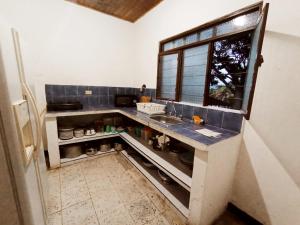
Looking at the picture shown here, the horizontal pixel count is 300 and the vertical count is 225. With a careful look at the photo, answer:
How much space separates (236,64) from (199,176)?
1.20m

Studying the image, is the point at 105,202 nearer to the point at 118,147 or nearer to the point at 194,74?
the point at 118,147

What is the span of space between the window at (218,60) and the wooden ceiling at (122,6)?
710 mm

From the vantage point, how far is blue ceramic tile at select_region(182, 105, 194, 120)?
183 cm

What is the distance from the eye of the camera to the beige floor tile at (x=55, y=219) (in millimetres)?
1232

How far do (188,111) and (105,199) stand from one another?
4.77 feet

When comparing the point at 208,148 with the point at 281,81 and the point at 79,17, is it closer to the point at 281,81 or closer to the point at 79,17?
the point at 281,81

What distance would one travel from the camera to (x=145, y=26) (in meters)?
2.63

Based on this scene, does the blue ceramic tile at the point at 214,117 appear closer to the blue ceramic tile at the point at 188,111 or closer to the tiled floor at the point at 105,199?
the blue ceramic tile at the point at 188,111

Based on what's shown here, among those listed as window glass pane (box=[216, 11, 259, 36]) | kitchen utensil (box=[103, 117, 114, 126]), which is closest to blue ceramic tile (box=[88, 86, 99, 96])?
kitchen utensil (box=[103, 117, 114, 126])

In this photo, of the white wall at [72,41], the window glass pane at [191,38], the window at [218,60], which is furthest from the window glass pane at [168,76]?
the white wall at [72,41]

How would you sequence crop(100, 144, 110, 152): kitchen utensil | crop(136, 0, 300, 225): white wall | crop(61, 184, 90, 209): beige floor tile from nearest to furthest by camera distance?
crop(136, 0, 300, 225): white wall < crop(61, 184, 90, 209): beige floor tile < crop(100, 144, 110, 152): kitchen utensil

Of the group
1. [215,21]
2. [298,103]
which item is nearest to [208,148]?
[298,103]

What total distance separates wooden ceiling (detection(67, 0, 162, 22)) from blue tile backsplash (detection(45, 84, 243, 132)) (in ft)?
4.53

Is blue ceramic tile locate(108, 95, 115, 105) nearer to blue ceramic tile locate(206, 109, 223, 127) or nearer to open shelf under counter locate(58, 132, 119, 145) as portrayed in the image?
open shelf under counter locate(58, 132, 119, 145)
